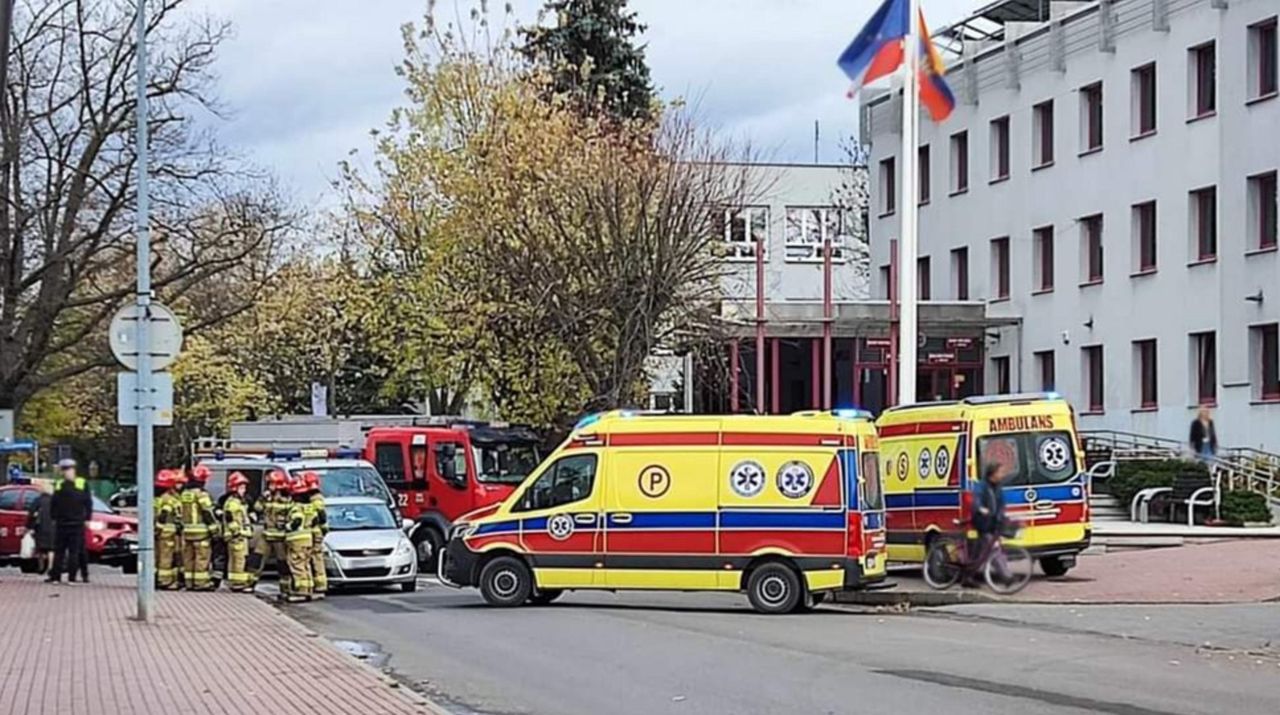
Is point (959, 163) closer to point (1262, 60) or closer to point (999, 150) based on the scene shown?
point (999, 150)

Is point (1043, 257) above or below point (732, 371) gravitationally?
above

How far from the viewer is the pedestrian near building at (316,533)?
24.0 meters

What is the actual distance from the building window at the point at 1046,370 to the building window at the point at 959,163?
20.9ft

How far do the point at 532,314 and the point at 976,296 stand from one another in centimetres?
1700

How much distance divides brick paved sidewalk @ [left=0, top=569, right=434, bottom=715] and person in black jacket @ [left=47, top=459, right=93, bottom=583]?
149 inches

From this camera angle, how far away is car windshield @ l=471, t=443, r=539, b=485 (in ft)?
106

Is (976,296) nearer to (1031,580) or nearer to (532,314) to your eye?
(532,314)

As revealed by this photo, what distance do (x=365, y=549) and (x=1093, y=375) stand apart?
23.5m

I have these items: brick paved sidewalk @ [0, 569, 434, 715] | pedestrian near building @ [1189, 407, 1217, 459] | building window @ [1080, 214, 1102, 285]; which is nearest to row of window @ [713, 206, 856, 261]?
building window @ [1080, 214, 1102, 285]

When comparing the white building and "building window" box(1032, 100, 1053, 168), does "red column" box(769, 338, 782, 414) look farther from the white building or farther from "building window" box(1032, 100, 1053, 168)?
"building window" box(1032, 100, 1053, 168)

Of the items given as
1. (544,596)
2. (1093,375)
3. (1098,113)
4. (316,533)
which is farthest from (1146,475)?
(316,533)

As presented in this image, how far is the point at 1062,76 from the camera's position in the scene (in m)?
44.9

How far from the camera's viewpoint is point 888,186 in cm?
5472

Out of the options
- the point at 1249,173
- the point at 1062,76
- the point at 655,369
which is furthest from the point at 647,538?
the point at 1062,76
